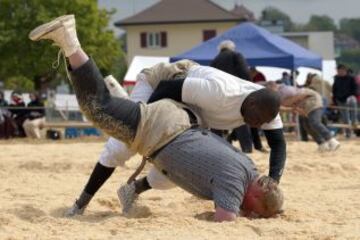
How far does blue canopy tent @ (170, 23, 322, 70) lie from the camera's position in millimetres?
17406

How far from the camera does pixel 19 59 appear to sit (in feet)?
146

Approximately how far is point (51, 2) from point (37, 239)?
4284 cm

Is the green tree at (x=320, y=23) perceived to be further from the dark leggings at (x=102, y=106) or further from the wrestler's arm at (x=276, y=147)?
the dark leggings at (x=102, y=106)

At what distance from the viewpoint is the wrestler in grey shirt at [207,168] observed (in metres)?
5.32

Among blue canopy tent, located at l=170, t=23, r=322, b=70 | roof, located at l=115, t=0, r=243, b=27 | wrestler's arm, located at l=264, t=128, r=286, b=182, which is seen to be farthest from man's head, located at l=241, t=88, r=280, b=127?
roof, located at l=115, t=0, r=243, b=27

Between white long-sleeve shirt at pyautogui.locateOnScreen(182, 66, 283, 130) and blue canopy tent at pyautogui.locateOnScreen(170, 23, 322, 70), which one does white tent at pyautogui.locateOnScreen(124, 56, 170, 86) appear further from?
white long-sleeve shirt at pyautogui.locateOnScreen(182, 66, 283, 130)

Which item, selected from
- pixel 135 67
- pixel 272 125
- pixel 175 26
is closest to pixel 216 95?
pixel 272 125

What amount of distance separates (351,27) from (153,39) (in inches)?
3831

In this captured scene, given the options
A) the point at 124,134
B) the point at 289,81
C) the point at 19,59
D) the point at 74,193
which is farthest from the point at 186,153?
the point at 19,59

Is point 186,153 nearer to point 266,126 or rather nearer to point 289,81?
point 266,126

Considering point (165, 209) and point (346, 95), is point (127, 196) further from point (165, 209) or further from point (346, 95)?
point (346, 95)

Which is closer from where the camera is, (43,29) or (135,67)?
(43,29)

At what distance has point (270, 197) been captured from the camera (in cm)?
547

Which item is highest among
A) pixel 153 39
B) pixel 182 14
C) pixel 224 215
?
pixel 224 215
